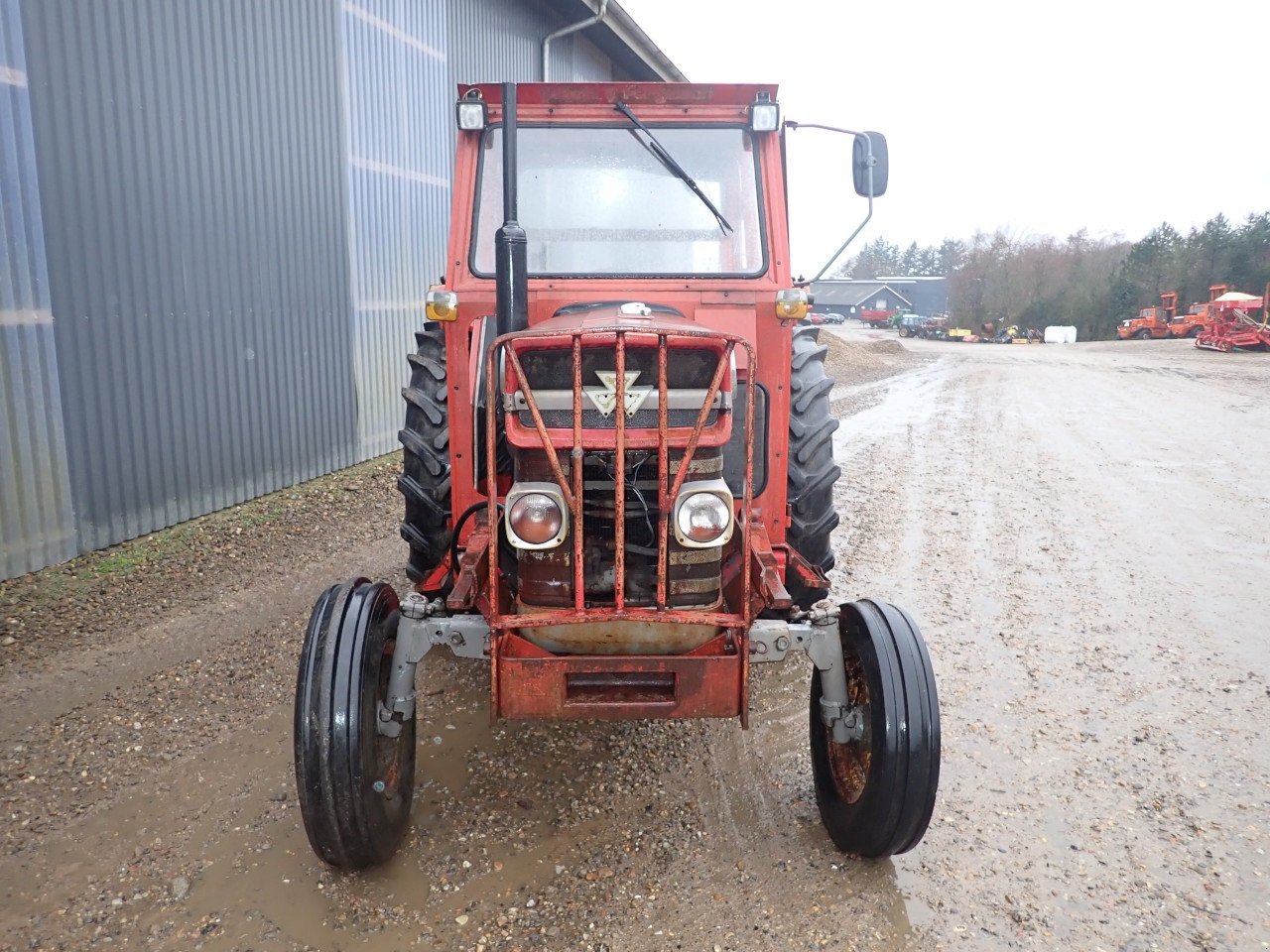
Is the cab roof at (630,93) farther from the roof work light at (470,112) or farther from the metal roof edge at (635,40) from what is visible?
the metal roof edge at (635,40)

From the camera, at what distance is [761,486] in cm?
361

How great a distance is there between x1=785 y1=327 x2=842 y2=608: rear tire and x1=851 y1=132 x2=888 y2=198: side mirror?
817 millimetres

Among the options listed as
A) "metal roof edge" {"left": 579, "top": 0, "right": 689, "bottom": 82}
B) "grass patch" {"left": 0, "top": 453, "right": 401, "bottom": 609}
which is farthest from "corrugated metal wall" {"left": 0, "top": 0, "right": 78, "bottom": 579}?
"metal roof edge" {"left": 579, "top": 0, "right": 689, "bottom": 82}

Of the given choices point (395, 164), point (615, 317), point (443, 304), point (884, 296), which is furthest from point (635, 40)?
point (884, 296)

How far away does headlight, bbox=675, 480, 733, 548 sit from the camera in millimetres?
2721

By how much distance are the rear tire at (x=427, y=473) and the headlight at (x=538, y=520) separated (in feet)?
5.53

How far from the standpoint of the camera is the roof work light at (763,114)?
382cm

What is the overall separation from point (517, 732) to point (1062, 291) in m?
50.6

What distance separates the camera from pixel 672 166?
Result: 12.3 feet

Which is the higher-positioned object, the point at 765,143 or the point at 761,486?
the point at 765,143

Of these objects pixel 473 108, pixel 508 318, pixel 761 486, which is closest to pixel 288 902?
pixel 508 318

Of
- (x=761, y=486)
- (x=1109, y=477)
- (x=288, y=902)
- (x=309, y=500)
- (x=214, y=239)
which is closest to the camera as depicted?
(x=288, y=902)

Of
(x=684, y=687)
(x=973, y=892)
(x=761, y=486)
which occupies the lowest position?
(x=973, y=892)

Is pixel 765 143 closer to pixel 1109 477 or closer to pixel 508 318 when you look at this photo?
pixel 508 318
